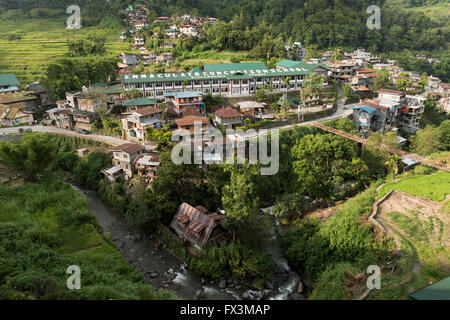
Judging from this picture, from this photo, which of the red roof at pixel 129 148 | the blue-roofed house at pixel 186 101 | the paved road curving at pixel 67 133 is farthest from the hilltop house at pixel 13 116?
the blue-roofed house at pixel 186 101

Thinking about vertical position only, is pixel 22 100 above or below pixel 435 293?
above

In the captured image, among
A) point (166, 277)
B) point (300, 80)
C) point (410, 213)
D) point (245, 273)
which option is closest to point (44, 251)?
point (166, 277)

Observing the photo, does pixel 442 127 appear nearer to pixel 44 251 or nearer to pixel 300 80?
pixel 300 80

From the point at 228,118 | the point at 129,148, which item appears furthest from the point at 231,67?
the point at 129,148

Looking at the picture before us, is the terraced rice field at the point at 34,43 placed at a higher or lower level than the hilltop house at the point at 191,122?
higher

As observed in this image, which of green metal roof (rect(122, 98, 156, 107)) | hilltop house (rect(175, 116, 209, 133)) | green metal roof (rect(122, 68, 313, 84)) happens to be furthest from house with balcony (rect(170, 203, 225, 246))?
green metal roof (rect(122, 68, 313, 84))

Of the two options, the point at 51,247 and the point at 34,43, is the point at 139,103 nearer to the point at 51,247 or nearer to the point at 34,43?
the point at 51,247

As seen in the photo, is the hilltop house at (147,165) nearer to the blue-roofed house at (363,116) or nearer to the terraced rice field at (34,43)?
the blue-roofed house at (363,116)
